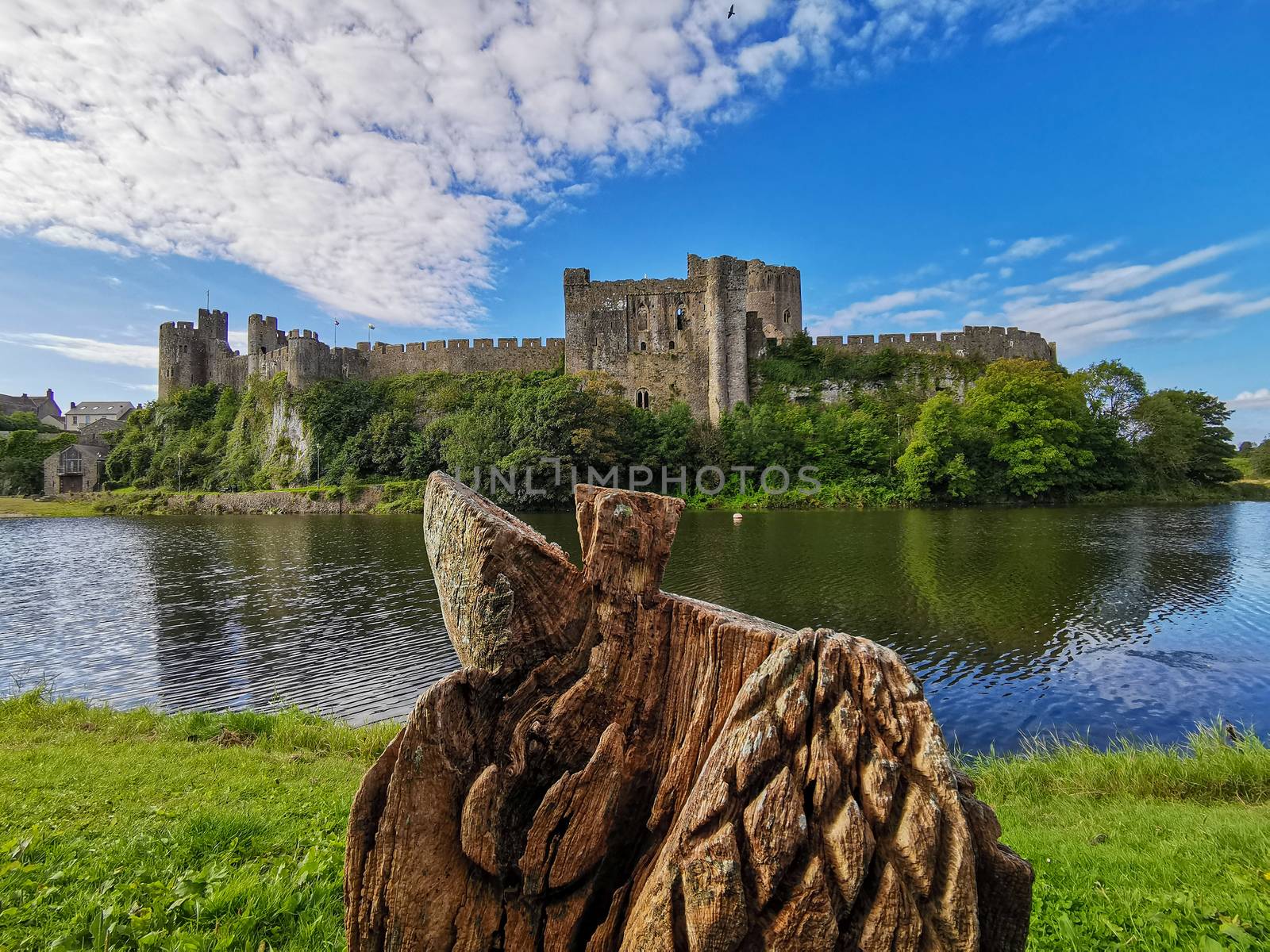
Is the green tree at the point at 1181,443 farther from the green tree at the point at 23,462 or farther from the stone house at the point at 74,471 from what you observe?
the green tree at the point at 23,462

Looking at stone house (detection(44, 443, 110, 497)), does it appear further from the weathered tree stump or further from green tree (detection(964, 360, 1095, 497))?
green tree (detection(964, 360, 1095, 497))

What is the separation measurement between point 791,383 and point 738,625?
2023 inches

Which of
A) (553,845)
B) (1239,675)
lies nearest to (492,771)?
(553,845)

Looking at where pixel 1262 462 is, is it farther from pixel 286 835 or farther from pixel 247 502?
pixel 247 502

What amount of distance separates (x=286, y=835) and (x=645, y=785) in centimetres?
338

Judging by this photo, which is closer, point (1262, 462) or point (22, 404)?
point (1262, 462)

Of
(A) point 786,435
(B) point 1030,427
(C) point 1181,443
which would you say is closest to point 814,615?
(A) point 786,435

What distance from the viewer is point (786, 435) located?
153 ft

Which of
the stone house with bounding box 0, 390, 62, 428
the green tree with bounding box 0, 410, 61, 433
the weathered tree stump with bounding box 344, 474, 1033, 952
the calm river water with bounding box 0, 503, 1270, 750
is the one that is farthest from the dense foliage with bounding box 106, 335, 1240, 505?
the stone house with bounding box 0, 390, 62, 428

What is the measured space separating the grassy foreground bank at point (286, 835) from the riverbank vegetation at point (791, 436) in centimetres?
3404

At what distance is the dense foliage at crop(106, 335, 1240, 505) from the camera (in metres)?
43.1

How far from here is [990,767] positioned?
680cm

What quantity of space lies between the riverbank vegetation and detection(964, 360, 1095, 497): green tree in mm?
118

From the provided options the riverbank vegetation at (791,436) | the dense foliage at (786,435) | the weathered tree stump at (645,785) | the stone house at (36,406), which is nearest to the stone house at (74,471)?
the dense foliage at (786,435)
